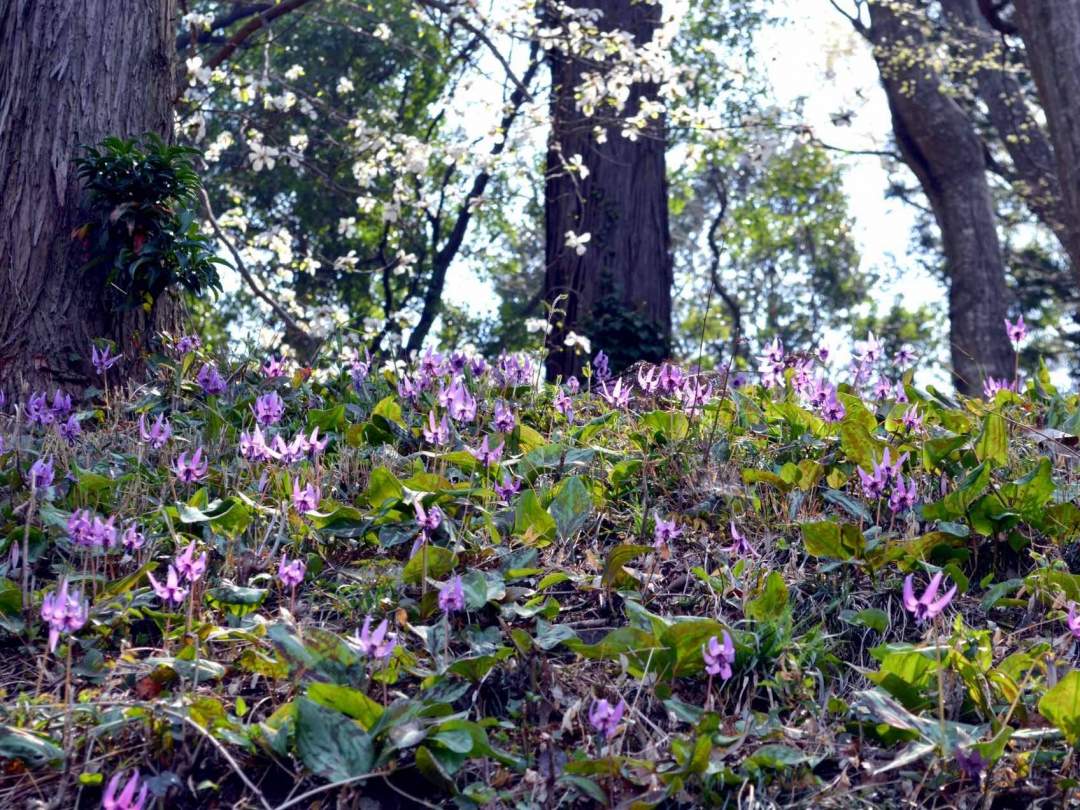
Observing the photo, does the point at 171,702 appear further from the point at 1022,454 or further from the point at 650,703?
the point at 1022,454

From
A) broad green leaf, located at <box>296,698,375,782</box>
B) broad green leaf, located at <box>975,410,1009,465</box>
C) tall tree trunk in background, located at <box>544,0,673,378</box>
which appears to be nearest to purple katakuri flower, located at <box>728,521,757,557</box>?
broad green leaf, located at <box>975,410,1009,465</box>

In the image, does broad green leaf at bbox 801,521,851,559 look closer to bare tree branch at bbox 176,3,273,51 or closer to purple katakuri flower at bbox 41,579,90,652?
purple katakuri flower at bbox 41,579,90,652

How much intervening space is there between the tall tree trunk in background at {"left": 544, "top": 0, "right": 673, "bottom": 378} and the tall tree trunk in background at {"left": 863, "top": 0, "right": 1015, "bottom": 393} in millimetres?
5596

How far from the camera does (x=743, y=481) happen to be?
3.88 meters

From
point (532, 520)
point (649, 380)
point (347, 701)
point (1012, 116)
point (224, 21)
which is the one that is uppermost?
point (1012, 116)

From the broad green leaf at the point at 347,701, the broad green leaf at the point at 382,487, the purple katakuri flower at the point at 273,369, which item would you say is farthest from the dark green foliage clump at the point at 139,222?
the broad green leaf at the point at 347,701

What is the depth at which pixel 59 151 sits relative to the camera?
566cm

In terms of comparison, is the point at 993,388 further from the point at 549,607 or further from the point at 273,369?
the point at 273,369

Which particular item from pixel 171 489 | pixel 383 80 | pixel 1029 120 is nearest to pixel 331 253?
pixel 383 80

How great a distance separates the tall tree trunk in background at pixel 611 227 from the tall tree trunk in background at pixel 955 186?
18.4 ft

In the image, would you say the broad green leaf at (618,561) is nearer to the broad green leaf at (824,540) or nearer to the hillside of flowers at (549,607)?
the hillside of flowers at (549,607)

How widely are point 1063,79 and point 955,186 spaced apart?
6485mm

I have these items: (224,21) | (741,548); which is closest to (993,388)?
(741,548)

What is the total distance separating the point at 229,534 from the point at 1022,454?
108 inches
